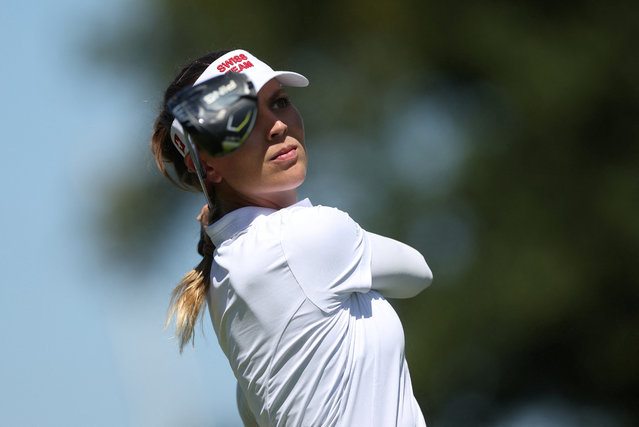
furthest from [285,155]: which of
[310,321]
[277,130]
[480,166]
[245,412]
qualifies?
[480,166]

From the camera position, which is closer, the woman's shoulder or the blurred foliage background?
the woman's shoulder

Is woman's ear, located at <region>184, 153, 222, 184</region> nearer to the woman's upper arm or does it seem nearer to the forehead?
the forehead

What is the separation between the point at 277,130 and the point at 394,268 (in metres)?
0.40

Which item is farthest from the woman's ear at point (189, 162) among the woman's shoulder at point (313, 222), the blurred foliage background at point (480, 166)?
the blurred foliage background at point (480, 166)

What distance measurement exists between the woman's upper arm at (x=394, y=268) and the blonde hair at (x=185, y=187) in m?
0.39

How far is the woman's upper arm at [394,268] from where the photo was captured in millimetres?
2441

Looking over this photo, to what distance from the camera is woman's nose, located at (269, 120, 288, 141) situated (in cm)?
246

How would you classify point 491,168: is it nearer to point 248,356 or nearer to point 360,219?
point 360,219

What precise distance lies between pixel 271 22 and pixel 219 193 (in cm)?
604

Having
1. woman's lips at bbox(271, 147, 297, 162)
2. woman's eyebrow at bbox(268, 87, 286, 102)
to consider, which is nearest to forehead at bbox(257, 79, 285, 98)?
woman's eyebrow at bbox(268, 87, 286, 102)

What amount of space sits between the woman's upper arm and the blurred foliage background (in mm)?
5085

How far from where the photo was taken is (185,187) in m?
2.77

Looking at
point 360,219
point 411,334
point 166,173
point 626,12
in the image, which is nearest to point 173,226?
point 360,219

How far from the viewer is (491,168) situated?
8281mm
